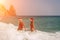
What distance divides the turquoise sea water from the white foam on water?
0.19ft

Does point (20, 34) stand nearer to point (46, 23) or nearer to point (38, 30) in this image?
point (38, 30)

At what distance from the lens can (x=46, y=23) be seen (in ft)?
4.95

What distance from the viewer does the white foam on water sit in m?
1.47

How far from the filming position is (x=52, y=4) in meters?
1.52

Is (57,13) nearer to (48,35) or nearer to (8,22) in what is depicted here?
(48,35)

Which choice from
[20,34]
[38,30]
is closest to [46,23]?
[38,30]

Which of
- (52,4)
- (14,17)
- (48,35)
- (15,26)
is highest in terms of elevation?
(52,4)

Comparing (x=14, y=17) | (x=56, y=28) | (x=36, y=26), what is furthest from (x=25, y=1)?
(x=56, y=28)

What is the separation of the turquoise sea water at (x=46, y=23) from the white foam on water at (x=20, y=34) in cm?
6

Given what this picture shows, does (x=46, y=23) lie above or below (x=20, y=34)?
above

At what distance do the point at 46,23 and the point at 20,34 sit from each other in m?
0.35

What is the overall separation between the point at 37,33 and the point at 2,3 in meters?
0.59

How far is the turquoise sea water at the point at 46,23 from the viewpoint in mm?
1491

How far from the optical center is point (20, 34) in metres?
1.50
